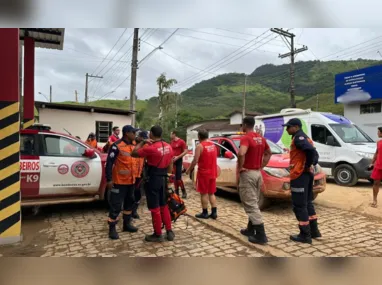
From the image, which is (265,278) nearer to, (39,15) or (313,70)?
(39,15)

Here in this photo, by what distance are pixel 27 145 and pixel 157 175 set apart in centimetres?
290

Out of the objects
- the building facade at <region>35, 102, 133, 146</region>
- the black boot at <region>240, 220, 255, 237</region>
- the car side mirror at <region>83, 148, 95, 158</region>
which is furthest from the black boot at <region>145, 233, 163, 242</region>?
the building facade at <region>35, 102, 133, 146</region>

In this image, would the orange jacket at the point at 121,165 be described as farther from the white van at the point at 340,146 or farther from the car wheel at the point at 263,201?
the white van at the point at 340,146

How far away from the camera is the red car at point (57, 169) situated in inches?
224

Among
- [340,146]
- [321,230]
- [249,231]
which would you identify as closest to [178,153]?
A: [249,231]

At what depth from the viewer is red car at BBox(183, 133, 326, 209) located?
6.09 meters

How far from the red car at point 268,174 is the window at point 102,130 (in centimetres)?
1169

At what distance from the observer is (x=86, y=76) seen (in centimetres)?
4069

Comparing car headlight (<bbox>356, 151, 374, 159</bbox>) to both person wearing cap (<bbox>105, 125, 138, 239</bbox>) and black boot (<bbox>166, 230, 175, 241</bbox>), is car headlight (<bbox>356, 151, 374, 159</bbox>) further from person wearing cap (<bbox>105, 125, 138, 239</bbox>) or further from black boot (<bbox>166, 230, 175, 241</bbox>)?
person wearing cap (<bbox>105, 125, 138, 239</bbox>)

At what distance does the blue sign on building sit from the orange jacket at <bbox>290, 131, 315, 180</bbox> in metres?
19.7

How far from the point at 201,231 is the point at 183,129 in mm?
41395

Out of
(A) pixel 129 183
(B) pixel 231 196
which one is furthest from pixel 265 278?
(B) pixel 231 196

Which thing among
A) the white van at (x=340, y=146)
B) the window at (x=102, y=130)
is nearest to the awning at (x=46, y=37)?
the white van at (x=340, y=146)

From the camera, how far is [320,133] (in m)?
10.4
